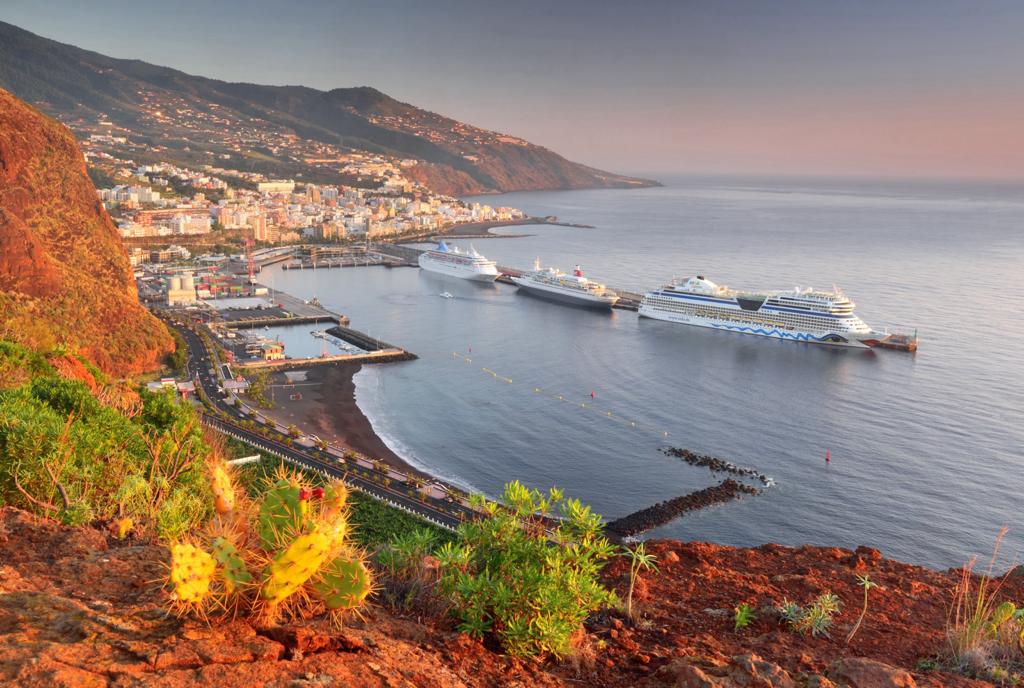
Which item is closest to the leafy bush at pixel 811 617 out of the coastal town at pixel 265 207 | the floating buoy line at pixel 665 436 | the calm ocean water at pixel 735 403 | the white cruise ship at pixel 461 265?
the calm ocean water at pixel 735 403

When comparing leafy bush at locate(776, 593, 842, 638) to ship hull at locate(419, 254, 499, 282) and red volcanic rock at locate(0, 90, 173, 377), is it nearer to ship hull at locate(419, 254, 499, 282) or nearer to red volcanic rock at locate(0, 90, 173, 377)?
red volcanic rock at locate(0, 90, 173, 377)

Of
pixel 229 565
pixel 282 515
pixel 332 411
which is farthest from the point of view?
pixel 332 411

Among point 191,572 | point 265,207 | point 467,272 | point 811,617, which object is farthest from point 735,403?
point 265,207

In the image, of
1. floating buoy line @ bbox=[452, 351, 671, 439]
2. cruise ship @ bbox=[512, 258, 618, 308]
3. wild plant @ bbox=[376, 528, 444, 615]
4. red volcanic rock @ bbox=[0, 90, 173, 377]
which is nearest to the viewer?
wild plant @ bbox=[376, 528, 444, 615]

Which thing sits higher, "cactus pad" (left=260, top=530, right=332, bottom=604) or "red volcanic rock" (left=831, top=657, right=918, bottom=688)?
"cactus pad" (left=260, top=530, right=332, bottom=604)

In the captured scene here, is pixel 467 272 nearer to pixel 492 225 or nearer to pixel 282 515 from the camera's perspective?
pixel 492 225

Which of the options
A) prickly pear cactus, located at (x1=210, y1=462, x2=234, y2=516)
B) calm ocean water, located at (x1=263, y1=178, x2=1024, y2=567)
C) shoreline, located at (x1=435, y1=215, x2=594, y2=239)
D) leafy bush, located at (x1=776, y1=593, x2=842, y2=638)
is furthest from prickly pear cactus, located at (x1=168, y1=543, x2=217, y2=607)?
shoreline, located at (x1=435, y1=215, x2=594, y2=239)

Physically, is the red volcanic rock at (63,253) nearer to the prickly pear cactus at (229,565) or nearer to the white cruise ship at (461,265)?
the prickly pear cactus at (229,565)
